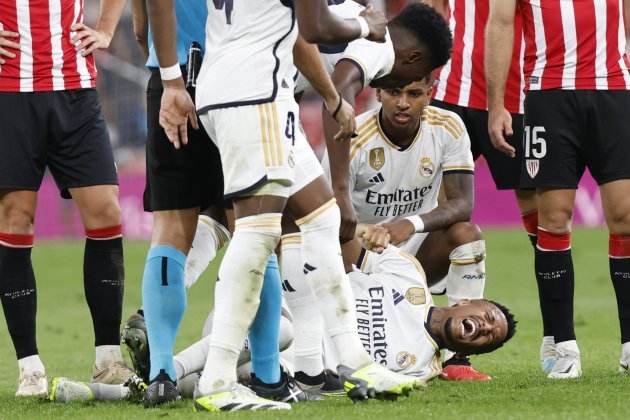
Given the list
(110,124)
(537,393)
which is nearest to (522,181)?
(537,393)

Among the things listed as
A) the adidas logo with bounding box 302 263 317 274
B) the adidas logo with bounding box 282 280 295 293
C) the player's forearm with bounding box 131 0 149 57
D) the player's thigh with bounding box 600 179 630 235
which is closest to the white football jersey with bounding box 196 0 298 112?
the adidas logo with bounding box 302 263 317 274

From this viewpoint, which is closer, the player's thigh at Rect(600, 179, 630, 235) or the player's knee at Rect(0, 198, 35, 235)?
the player's knee at Rect(0, 198, 35, 235)

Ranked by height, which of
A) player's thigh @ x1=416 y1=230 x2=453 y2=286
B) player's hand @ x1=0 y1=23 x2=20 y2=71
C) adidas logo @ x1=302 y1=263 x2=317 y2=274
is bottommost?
player's thigh @ x1=416 y1=230 x2=453 y2=286

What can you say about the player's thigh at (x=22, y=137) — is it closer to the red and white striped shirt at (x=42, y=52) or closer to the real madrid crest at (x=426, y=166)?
the red and white striped shirt at (x=42, y=52)

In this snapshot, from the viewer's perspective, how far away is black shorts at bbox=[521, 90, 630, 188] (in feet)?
20.8

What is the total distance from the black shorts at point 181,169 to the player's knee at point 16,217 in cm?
100

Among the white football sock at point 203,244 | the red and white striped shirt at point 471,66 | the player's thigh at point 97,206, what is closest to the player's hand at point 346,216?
the white football sock at point 203,244

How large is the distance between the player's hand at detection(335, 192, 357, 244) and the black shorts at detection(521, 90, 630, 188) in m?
1.04

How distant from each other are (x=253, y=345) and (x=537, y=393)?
1171 millimetres

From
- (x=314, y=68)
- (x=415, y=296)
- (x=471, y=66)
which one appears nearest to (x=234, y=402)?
(x=314, y=68)

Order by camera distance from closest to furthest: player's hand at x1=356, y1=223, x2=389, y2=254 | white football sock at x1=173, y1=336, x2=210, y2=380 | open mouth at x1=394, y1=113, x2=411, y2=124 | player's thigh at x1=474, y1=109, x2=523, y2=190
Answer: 1. white football sock at x1=173, y1=336, x2=210, y2=380
2. player's hand at x1=356, y1=223, x2=389, y2=254
3. open mouth at x1=394, y1=113, x2=411, y2=124
4. player's thigh at x1=474, y1=109, x2=523, y2=190

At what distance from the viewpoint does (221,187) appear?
533cm

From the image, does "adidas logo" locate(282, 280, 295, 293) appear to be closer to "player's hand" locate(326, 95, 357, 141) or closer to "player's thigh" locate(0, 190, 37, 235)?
"player's hand" locate(326, 95, 357, 141)

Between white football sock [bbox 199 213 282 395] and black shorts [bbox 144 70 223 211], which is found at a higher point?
black shorts [bbox 144 70 223 211]
